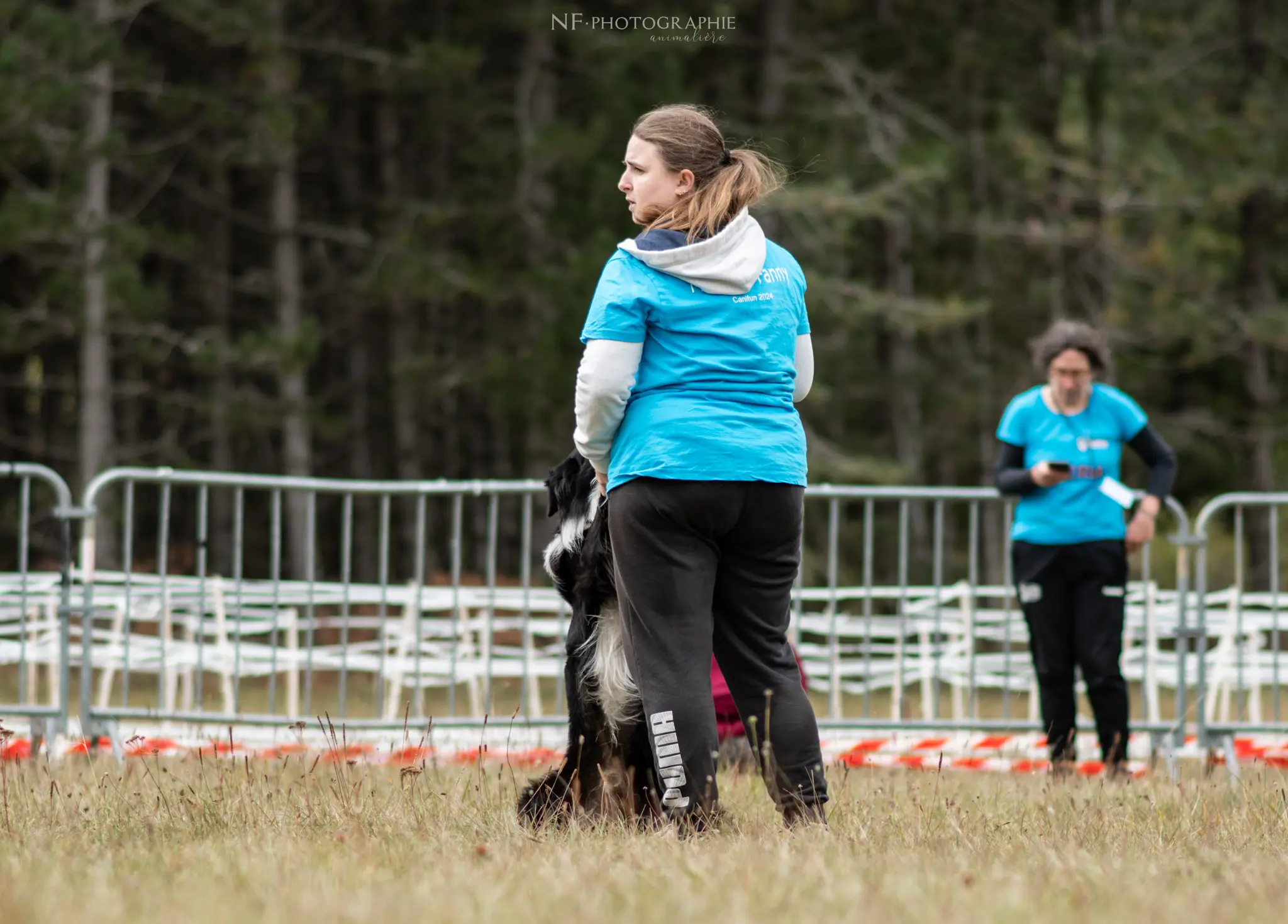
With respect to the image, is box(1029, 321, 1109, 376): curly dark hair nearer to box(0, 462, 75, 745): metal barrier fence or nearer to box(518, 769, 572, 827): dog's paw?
box(518, 769, 572, 827): dog's paw

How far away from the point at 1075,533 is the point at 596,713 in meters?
2.91

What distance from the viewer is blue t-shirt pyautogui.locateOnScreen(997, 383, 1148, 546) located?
641cm

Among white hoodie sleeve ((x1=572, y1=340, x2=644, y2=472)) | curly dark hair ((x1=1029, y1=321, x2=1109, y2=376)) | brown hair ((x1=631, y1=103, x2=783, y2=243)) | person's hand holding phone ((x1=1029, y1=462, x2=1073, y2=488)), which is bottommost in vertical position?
person's hand holding phone ((x1=1029, y1=462, x2=1073, y2=488))

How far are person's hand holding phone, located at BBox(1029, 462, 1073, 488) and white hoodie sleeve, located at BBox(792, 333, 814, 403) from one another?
2254 millimetres

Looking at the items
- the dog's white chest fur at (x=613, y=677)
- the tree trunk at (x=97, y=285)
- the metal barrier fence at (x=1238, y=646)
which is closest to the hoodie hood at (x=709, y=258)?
the dog's white chest fur at (x=613, y=677)

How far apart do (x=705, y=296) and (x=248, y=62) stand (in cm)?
1726

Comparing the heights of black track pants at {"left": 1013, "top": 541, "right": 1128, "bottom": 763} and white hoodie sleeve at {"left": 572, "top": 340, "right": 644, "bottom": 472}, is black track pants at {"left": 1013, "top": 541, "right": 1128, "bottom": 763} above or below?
below

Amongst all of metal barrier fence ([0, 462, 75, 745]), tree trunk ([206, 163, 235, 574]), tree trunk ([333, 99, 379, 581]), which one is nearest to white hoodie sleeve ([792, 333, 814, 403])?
metal barrier fence ([0, 462, 75, 745])

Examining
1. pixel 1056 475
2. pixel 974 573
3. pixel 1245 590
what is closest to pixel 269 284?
pixel 1245 590

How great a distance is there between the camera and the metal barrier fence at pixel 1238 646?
23.8 ft

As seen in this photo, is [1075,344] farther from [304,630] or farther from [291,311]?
[291,311]

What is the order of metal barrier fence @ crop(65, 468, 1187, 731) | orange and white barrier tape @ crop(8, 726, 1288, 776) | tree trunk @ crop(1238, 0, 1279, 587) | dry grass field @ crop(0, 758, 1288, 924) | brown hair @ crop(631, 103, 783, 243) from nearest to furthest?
dry grass field @ crop(0, 758, 1288, 924)
brown hair @ crop(631, 103, 783, 243)
orange and white barrier tape @ crop(8, 726, 1288, 776)
metal barrier fence @ crop(65, 468, 1187, 731)
tree trunk @ crop(1238, 0, 1279, 587)

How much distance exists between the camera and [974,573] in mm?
8258

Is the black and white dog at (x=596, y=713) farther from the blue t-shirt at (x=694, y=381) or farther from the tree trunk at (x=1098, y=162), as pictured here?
the tree trunk at (x=1098, y=162)
